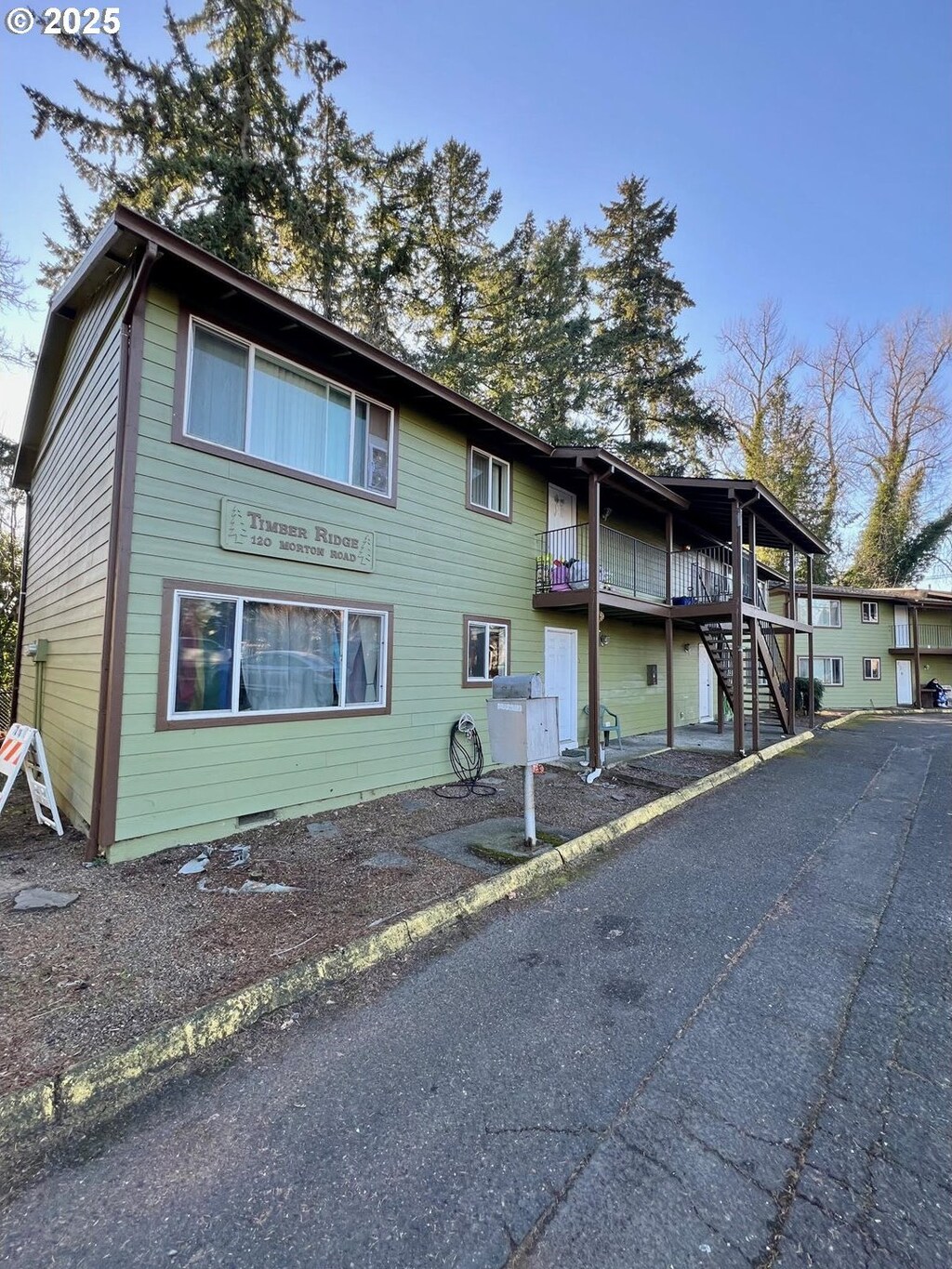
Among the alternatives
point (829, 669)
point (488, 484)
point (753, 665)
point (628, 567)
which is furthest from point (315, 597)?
point (829, 669)

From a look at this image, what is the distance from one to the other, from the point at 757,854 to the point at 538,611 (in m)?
5.61

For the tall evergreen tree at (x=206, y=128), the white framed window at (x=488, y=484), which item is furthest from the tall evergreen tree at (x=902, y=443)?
the tall evergreen tree at (x=206, y=128)

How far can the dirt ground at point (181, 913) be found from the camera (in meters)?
2.79

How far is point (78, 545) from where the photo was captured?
6.81 m

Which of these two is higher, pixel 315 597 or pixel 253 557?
pixel 253 557

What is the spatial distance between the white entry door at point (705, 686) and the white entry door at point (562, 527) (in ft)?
24.2

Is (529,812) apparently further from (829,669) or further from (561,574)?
(829,669)

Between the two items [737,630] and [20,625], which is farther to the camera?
[20,625]

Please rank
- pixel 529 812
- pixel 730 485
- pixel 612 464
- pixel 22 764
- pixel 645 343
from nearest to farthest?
pixel 529 812 < pixel 22 764 < pixel 612 464 < pixel 730 485 < pixel 645 343

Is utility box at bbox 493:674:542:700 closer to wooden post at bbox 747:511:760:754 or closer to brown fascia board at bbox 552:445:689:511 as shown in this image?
brown fascia board at bbox 552:445:689:511

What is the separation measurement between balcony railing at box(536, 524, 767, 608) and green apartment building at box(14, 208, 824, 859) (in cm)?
A: 10

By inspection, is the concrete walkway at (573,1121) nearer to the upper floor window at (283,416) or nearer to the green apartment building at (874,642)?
the upper floor window at (283,416)

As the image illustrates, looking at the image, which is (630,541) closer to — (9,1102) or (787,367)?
(9,1102)

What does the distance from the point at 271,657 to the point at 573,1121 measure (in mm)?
5062
